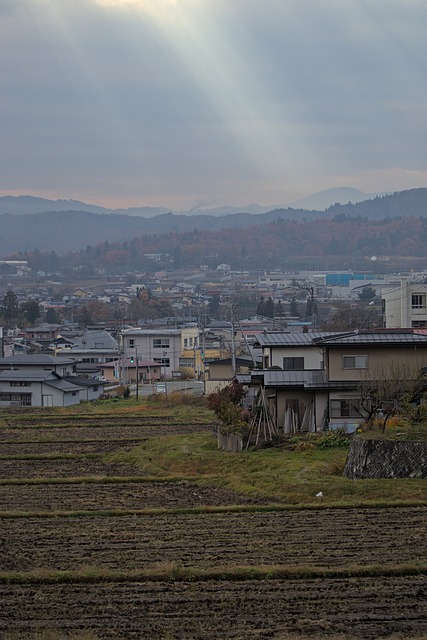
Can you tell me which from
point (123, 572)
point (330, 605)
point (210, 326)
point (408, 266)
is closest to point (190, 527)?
point (123, 572)

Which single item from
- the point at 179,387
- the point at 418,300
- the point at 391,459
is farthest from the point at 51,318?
the point at 391,459

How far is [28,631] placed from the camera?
8.94m

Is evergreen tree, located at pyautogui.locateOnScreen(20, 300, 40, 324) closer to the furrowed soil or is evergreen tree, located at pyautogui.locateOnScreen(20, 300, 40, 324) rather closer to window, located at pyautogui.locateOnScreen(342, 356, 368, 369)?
window, located at pyautogui.locateOnScreen(342, 356, 368, 369)

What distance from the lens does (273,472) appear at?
55.4 ft

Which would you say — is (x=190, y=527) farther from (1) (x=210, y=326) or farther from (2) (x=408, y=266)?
(2) (x=408, y=266)

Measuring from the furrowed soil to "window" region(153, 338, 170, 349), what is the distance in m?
36.1

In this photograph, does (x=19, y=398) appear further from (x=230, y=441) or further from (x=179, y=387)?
(x=230, y=441)

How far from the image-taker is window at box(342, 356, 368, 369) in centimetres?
2059

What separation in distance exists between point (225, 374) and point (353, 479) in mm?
23287

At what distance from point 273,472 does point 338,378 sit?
424cm

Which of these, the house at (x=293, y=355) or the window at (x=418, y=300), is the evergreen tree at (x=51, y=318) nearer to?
the window at (x=418, y=300)

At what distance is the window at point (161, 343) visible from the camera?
53.0 metres

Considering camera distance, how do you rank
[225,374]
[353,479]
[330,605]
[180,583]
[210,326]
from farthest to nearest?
[210,326], [225,374], [353,479], [180,583], [330,605]

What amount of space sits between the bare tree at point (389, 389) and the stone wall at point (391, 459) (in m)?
2.29
